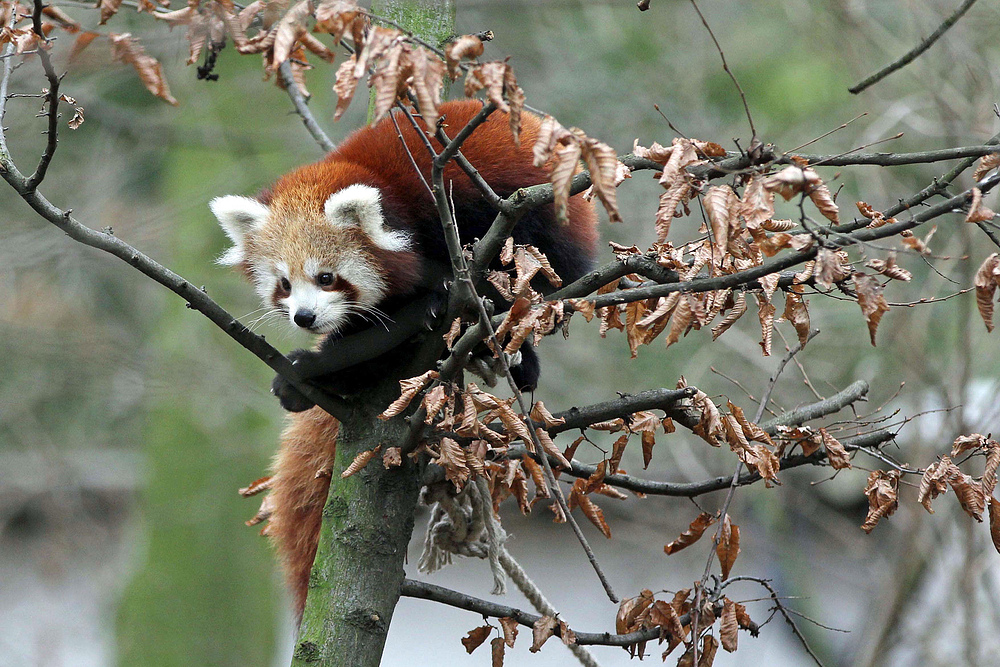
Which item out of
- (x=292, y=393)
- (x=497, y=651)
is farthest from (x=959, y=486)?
(x=292, y=393)

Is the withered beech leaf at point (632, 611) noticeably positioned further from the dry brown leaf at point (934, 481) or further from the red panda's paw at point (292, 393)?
the red panda's paw at point (292, 393)

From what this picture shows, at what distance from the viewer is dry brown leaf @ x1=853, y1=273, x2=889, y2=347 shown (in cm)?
141

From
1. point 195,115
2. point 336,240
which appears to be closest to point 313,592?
point 336,240

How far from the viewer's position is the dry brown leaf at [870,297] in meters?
1.41

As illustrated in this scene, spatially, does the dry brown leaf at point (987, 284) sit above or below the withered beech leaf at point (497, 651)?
above

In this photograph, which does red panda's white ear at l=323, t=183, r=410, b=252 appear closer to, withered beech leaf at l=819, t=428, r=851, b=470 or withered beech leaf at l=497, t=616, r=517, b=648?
withered beech leaf at l=497, t=616, r=517, b=648

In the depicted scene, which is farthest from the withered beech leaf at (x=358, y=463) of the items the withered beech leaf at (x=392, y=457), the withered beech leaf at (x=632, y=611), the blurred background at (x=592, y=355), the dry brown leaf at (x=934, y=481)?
the blurred background at (x=592, y=355)

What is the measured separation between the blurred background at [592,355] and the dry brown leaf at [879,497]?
89.9 inches

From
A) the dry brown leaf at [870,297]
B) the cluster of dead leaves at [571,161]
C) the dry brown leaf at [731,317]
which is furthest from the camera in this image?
the dry brown leaf at [731,317]

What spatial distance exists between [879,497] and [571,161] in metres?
1.02

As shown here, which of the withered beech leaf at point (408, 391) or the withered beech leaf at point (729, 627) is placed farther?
the withered beech leaf at point (729, 627)

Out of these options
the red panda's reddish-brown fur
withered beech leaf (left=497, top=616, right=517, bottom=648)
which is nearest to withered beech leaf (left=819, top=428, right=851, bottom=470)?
withered beech leaf (left=497, top=616, right=517, bottom=648)

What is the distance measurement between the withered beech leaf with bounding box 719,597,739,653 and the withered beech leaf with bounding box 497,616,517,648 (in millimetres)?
454

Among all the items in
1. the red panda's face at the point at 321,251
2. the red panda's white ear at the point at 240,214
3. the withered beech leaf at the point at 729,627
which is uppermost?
the red panda's white ear at the point at 240,214
